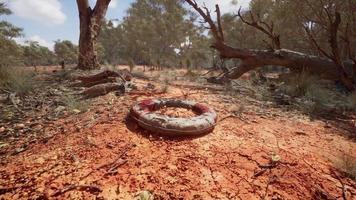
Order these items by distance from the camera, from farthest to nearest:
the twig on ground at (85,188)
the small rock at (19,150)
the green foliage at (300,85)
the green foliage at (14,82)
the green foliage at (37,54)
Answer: the green foliage at (37,54), the green foliage at (300,85), the green foliage at (14,82), the small rock at (19,150), the twig on ground at (85,188)

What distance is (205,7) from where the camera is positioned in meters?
7.24

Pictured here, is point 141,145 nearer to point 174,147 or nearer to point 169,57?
point 174,147

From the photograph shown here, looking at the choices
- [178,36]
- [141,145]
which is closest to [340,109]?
[141,145]

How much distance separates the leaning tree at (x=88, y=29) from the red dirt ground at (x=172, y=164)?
434cm

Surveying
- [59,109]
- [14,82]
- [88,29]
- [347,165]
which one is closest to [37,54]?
[88,29]

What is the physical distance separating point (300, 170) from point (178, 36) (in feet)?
81.5

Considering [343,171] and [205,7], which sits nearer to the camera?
[343,171]

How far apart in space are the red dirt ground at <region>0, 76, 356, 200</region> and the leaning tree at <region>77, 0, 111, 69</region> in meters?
4.34

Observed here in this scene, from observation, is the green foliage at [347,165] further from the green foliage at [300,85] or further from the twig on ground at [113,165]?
the green foliage at [300,85]

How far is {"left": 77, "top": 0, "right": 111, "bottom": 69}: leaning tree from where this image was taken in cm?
739

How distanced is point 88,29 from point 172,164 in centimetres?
598

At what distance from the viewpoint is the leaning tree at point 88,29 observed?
739 centimetres

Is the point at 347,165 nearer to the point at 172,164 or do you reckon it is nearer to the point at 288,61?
the point at 172,164

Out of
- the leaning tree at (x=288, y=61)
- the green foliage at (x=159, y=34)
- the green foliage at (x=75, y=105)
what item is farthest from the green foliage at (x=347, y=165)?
the green foliage at (x=159, y=34)
